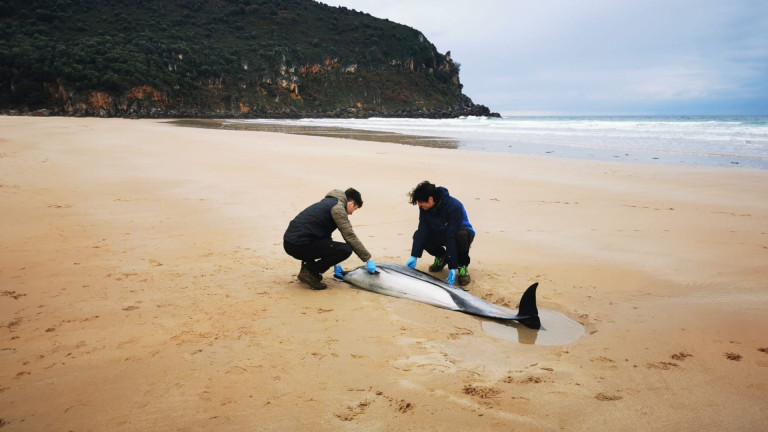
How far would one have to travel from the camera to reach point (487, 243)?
22.5ft

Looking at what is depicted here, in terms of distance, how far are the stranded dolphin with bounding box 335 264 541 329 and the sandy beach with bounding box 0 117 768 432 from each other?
0.14 meters

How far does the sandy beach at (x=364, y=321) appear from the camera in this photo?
109 inches

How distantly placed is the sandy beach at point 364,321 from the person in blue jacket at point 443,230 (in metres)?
0.37

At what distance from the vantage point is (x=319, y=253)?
500 centimetres

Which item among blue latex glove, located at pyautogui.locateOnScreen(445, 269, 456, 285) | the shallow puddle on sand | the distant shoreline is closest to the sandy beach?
the shallow puddle on sand

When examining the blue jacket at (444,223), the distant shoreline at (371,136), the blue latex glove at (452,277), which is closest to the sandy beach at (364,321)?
the blue latex glove at (452,277)

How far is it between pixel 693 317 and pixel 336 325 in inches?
132

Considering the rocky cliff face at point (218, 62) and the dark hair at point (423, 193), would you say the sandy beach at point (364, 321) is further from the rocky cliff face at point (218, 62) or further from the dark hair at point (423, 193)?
the rocky cliff face at point (218, 62)

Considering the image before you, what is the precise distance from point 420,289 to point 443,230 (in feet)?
3.47

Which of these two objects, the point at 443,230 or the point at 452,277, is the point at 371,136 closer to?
the point at 443,230

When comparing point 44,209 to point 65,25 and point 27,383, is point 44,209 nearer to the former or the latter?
point 27,383

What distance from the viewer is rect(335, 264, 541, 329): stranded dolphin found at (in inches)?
163

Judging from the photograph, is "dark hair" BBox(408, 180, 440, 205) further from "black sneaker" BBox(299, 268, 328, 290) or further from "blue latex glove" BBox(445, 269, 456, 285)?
"black sneaker" BBox(299, 268, 328, 290)

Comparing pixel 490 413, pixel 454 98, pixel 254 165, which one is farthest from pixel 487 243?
pixel 454 98
